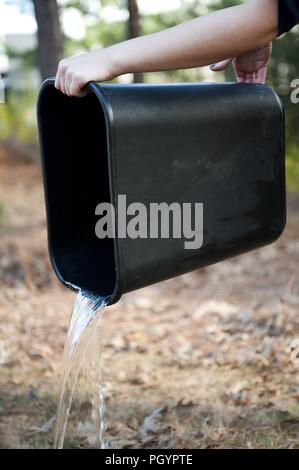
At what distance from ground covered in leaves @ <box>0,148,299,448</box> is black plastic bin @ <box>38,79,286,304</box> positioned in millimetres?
984

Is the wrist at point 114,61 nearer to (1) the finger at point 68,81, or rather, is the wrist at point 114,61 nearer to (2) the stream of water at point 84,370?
(1) the finger at point 68,81

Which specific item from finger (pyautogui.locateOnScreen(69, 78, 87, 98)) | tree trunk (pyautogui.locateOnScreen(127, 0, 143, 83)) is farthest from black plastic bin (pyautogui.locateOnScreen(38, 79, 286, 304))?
tree trunk (pyautogui.locateOnScreen(127, 0, 143, 83))

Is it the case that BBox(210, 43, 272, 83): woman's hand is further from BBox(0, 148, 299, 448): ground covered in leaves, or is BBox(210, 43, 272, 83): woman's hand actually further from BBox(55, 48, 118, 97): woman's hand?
BBox(0, 148, 299, 448): ground covered in leaves

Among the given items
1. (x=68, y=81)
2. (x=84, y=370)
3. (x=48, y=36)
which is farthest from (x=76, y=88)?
(x=48, y=36)

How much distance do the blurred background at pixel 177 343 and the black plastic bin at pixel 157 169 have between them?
1.01m

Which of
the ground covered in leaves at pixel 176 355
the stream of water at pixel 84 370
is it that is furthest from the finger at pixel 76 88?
the ground covered in leaves at pixel 176 355

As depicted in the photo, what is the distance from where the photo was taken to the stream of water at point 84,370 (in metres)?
2.13

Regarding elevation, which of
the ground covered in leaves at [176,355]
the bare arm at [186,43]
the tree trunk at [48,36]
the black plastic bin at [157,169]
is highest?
the tree trunk at [48,36]

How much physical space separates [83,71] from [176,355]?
84.6 inches

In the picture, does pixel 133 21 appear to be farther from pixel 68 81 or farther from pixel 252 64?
pixel 68 81

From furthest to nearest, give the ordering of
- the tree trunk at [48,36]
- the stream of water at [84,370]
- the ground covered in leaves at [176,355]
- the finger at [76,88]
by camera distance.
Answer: the tree trunk at [48,36]
the ground covered in leaves at [176,355]
the stream of water at [84,370]
the finger at [76,88]

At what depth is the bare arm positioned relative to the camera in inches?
72.1

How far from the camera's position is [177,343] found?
3.76 metres
